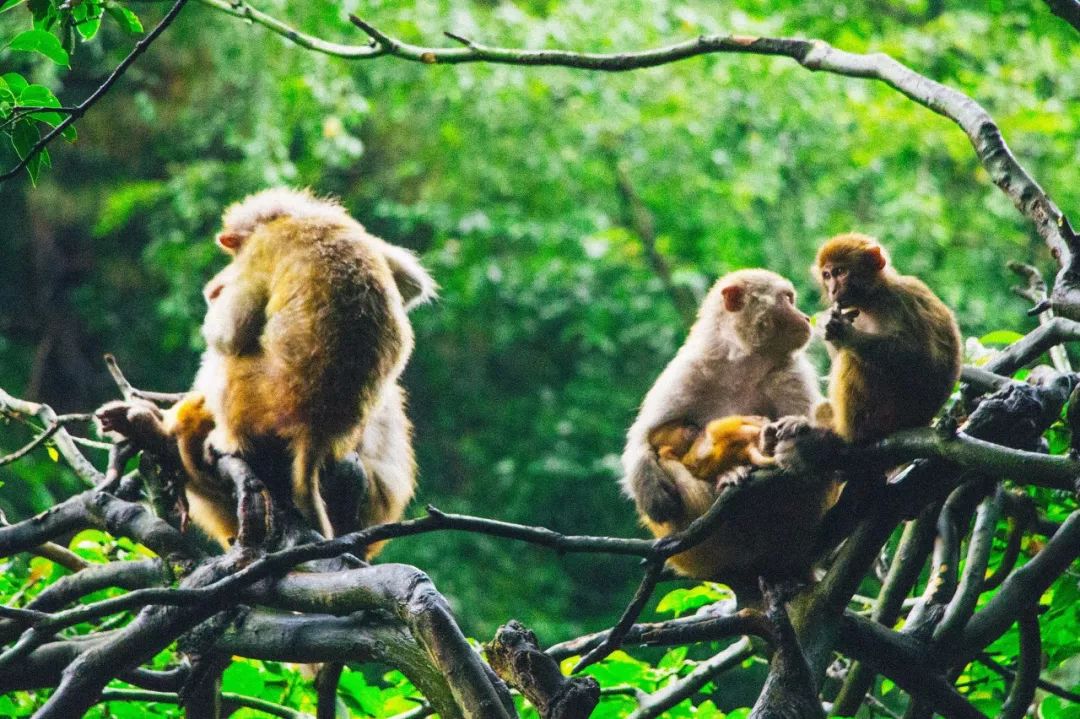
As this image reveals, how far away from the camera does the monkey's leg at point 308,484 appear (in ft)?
11.0

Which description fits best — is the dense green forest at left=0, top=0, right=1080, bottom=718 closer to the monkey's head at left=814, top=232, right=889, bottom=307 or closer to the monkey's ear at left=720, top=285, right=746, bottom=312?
the monkey's ear at left=720, top=285, right=746, bottom=312

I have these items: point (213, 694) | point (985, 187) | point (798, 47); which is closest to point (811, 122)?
point (985, 187)

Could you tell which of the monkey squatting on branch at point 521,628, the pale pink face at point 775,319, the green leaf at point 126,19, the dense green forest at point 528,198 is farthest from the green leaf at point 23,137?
the dense green forest at point 528,198

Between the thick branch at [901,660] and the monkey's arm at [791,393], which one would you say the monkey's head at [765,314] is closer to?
the monkey's arm at [791,393]

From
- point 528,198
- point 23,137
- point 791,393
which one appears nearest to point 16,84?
point 23,137

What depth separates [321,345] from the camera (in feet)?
11.2

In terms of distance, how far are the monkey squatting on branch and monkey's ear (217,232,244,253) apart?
3.14ft

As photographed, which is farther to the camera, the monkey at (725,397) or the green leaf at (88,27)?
the monkey at (725,397)

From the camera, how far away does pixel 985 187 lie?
39.5ft

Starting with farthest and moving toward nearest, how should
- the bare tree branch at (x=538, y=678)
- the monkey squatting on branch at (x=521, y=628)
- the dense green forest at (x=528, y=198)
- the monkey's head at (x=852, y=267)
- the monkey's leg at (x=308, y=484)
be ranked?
the dense green forest at (x=528, y=198) < the monkey's leg at (x=308, y=484) < the monkey's head at (x=852, y=267) < the monkey squatting on branch at (x=521, y=628) < the bare tree branch at (x=538, y=678)

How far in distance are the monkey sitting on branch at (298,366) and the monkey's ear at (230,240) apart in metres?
0.21

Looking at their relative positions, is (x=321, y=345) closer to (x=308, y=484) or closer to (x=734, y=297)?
(x=308, y=484)

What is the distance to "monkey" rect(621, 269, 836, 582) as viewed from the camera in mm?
3369

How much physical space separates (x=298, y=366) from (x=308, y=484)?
0.32 metres
